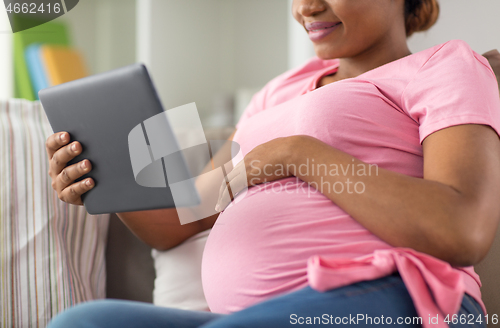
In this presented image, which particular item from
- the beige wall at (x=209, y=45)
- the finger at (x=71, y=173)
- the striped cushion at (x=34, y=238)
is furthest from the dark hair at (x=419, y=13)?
the beige wall at (x=209, y=45)

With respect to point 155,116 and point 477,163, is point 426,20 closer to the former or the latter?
point 477,163

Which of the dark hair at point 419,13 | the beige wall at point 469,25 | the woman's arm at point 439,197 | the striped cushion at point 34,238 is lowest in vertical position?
the striped cushion at point 34,238

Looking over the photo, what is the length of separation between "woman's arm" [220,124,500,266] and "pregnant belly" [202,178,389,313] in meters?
0.03

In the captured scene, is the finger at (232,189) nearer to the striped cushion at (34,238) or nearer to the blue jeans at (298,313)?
the blue jeans at (298,313)

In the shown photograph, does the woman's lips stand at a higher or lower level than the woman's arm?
higher

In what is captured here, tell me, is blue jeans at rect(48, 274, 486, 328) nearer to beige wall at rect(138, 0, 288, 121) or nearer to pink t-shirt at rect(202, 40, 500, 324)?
pink t-shirt at rect(202, 40, 500, 324)

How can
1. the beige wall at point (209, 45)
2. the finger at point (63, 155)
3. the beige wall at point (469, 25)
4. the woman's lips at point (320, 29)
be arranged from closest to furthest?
1. the finger at point (63, 155)
2. the woman's lips at point (320, 29)
3. the beige wall at point (469, 25)
4. the beige wall at point (209, 45)

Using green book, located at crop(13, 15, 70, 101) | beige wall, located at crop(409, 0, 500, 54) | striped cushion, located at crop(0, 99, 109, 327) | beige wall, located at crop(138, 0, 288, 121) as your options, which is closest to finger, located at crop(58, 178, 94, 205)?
striped cushion, located at crop(0, 99, 109, 327)

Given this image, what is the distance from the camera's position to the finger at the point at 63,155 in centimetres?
75

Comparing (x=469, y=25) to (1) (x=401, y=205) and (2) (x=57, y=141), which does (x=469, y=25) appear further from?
(2) (x=57, y=141)

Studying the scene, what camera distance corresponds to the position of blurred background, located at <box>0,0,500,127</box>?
221 cm

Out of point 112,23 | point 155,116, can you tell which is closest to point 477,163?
point 155,116

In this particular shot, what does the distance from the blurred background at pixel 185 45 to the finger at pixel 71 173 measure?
1.45 meters

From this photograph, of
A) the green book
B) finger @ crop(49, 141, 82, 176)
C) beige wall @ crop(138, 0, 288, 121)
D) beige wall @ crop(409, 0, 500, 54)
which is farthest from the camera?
beige wall @ crop(138, 0, 288, 121)
